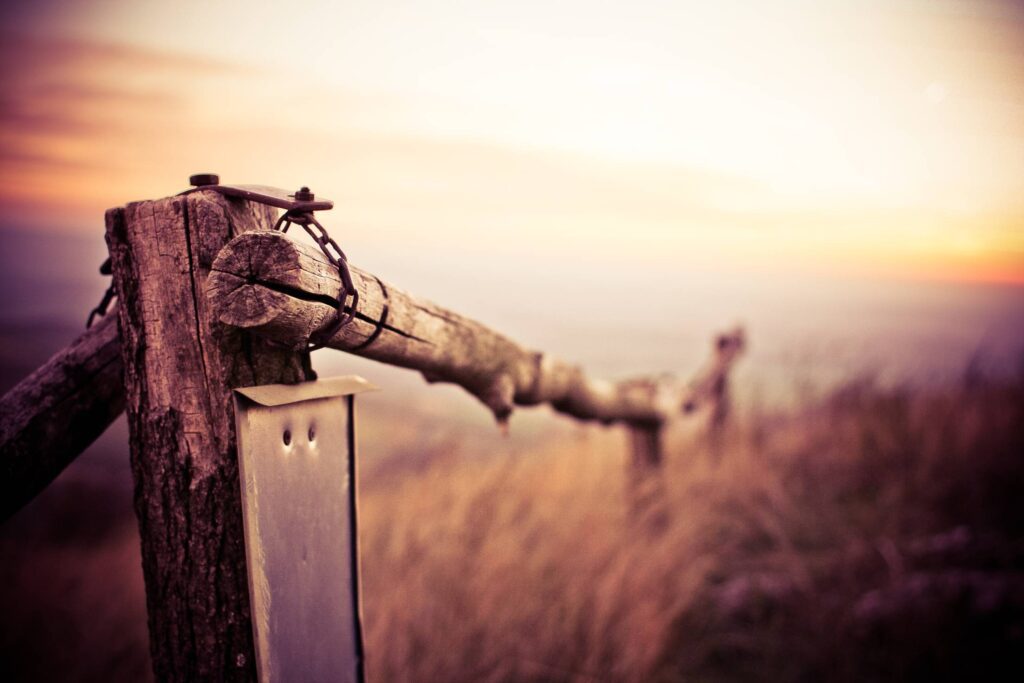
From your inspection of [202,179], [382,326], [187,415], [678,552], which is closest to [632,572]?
[678,552]

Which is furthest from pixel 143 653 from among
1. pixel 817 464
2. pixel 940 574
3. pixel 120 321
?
pixel 817 464

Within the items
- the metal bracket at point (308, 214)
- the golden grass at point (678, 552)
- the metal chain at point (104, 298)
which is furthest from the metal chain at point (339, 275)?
the golden grass at point (678, 552)

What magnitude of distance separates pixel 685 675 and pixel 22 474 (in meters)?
2.94

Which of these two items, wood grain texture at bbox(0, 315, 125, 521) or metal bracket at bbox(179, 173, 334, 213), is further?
wood grain texture at bbox(0, 315, 125, 521)

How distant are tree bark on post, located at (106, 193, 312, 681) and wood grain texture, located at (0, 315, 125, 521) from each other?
250 mm

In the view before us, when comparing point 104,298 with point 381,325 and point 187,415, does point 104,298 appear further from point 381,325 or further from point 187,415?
point 381,325

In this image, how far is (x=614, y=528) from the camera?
362cm

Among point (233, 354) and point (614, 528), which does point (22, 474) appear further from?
point (614, 528)

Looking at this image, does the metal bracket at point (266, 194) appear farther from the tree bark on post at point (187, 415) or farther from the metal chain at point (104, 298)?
the metal chain at point (104, 298)

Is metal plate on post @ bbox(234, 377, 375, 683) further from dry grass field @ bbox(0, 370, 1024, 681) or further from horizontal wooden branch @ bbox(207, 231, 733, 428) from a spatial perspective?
dry grass field @ bbox(0, 370, 1024, 681)

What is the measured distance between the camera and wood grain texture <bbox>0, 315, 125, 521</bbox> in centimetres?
134

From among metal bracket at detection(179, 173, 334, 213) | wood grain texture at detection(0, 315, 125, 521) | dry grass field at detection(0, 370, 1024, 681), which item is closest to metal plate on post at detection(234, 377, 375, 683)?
metal bracket at detection(179, 173, 334, 213)

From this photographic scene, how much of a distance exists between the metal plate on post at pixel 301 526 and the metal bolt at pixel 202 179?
0.39 m

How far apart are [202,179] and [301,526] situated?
643 millimetres
